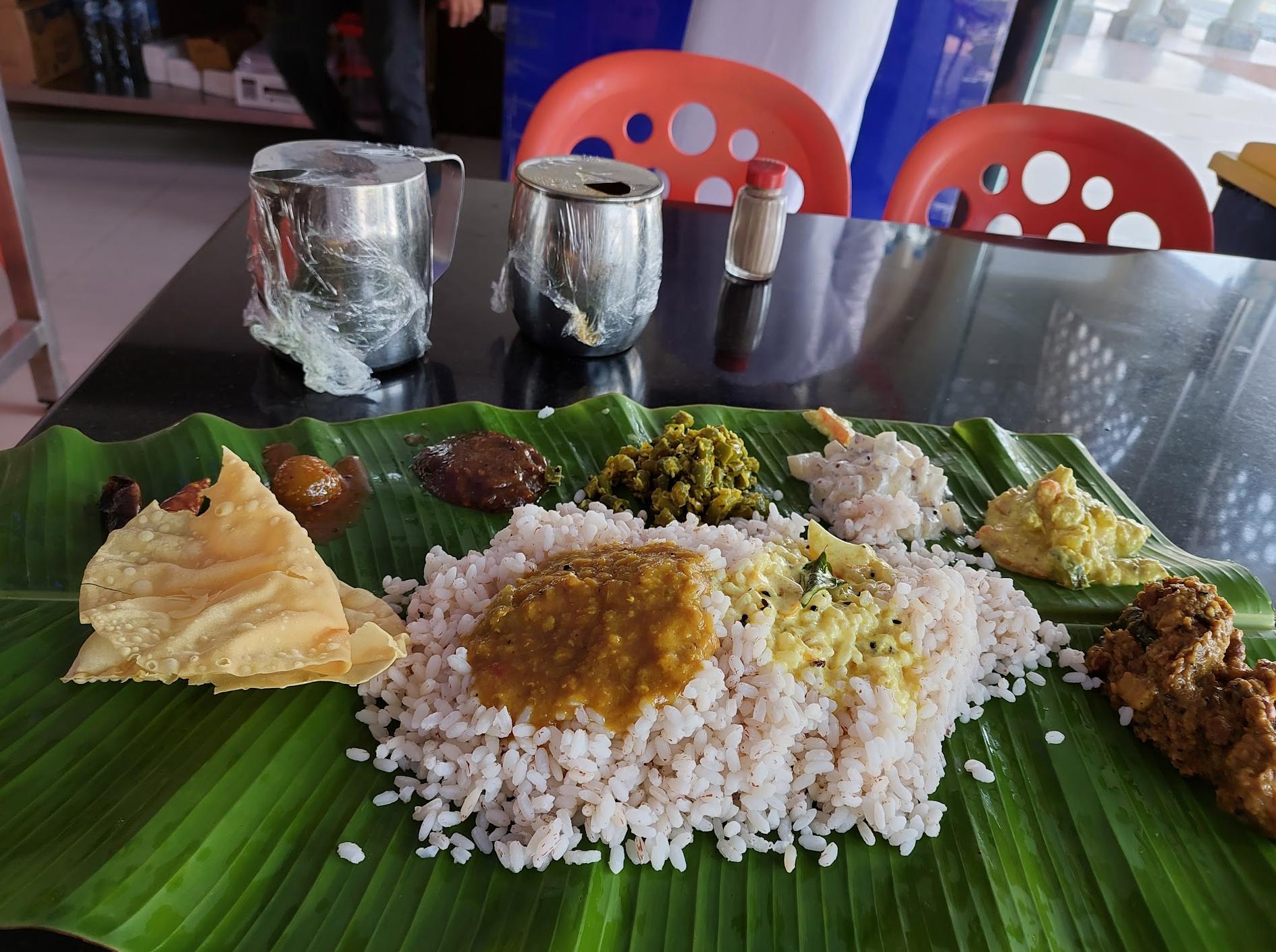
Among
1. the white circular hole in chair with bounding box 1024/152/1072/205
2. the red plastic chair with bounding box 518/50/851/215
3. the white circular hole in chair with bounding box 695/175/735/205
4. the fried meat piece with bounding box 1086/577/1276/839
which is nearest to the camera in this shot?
the fried meat piece with bounding box 1086/577/1276/839

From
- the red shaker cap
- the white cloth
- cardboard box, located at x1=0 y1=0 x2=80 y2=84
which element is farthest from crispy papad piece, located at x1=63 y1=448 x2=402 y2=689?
cardboard box, located at x1=0 y1=0 x2=80 y2=84

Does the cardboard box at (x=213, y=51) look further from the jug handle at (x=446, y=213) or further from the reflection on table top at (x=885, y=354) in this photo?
the jug handle at (x=446, y=213)

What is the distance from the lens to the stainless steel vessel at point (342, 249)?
7.22 feet

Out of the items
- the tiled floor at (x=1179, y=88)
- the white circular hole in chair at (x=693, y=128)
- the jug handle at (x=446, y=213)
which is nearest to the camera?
the jug handle at (x=446, y=213)

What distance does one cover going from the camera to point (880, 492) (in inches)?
87.4

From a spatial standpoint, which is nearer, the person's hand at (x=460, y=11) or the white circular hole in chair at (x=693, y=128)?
the white circular hole in chair at (x=693, y=128)

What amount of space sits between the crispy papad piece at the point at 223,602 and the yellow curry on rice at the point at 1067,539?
1478 mm

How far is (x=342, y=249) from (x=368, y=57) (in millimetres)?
5228

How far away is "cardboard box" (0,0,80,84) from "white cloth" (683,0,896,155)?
5.91m

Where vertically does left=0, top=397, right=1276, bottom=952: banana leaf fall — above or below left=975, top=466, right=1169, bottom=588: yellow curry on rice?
below

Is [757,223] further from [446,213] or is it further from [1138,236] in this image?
[1138,236]

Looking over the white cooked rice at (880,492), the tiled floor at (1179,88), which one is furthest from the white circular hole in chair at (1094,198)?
the tiled floor at (1179,88)

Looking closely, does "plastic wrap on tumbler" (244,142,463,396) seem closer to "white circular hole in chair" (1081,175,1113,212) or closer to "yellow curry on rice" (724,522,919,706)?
"yellow curry on rice" (724,522,919,706)

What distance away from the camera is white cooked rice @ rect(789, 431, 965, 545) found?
217cm
